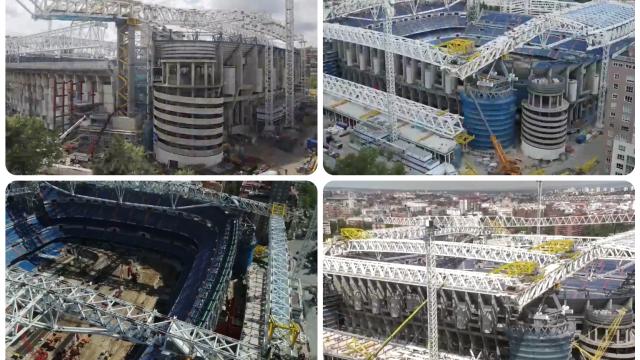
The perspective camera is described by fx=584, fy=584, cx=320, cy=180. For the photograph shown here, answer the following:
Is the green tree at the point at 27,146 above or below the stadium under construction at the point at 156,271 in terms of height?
above

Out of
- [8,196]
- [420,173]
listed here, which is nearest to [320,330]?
[420,173]

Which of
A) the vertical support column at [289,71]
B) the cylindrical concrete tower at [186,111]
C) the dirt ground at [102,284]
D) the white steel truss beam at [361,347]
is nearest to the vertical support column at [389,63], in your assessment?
the vertical support column at [289,71]

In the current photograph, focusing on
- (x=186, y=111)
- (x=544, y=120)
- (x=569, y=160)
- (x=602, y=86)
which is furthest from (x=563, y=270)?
(x=186, y=111)

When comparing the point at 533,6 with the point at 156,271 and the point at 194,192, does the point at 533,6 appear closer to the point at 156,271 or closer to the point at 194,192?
the point at 194,192

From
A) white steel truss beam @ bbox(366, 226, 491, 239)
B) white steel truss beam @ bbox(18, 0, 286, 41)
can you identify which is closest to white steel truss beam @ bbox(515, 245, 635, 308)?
white steel truss beam @ bbox(366, 226, 491, 239)

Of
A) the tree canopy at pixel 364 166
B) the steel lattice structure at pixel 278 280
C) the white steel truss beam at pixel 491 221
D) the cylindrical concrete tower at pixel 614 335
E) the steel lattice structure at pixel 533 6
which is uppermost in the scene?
the steel lattice structure at pixel 533 6

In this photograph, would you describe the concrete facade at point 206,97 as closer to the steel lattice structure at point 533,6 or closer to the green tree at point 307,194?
the green tree at point 307,194
